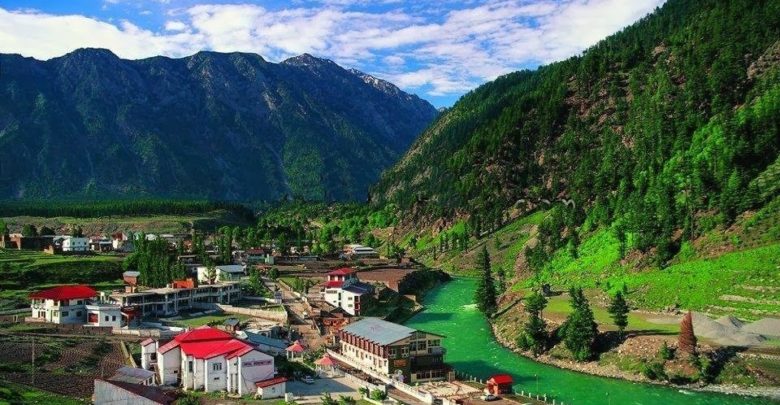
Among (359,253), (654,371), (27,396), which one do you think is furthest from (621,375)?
(359,253)

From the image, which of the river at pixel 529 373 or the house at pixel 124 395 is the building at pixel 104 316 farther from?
the river at pixel 529 373

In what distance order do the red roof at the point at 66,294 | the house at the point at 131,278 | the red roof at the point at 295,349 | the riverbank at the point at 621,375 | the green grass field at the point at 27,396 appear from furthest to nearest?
the house at the point at 131,278, the red roof at the point at 66,294, the red roof at the point at 295,349, the riverbank at the point at 621,375, the green grass field at the point at 27,396

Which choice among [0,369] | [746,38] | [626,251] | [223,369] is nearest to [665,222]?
[626,251]

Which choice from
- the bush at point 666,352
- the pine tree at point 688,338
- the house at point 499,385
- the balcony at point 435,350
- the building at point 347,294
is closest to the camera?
the house at point 499,385

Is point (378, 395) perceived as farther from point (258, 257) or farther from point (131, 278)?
point (258, 257)

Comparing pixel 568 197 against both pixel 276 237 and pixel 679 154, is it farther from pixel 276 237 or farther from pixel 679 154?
pixel 276 237

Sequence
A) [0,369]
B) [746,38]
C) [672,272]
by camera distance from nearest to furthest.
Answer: [0,369], [672,272], [746,38]

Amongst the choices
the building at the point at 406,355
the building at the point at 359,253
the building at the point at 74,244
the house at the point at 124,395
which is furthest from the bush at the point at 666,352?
the building at the point at 74,244

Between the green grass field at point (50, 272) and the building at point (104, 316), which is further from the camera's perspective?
the green grass field at point (50, 272)

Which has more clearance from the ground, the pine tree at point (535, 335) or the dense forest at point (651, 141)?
the dense forest at point (651, 141)
